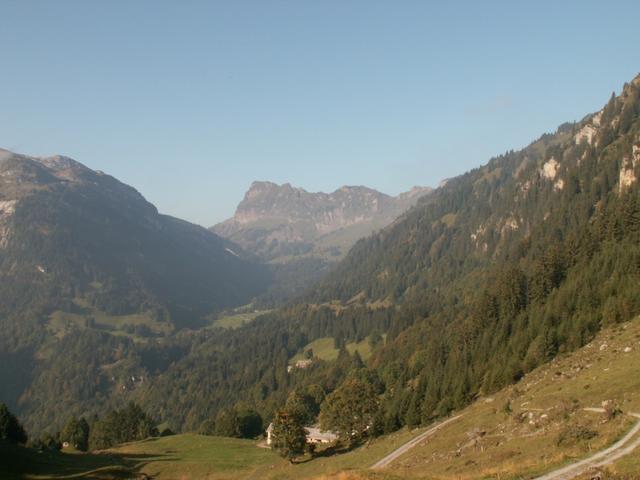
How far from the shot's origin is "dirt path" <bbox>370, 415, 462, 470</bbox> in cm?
6083

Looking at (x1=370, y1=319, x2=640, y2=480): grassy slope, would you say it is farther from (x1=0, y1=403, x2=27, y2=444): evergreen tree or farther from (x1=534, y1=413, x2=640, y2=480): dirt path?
(x1=0, y1=403, x2=27, y2=444): evergreen tree

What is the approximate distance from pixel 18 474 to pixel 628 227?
402 ft

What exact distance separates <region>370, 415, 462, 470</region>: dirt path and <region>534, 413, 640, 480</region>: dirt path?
3054 centimetres

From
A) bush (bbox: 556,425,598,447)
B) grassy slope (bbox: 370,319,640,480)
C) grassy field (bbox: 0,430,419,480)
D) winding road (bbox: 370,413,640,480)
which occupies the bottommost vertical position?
grassy field (bbox: 0,430,419,480)

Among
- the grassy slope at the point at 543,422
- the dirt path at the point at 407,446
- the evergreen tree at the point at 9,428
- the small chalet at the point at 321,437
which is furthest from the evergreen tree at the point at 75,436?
the grassy slope at the point at 543,422

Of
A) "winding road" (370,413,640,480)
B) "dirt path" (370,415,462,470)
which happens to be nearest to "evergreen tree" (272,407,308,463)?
"dirt path" (370,415,462,470)

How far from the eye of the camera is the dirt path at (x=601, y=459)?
Result: 28828mm

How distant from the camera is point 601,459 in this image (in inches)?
1239

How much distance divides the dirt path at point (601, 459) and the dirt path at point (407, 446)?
30539 mm

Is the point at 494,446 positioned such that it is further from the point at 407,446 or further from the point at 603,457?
the point at 407,446

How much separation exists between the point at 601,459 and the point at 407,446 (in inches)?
1480

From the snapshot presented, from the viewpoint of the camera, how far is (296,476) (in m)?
67.7

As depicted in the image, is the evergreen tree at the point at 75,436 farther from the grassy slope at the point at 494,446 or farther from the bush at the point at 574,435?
the bush at the point at 574,435

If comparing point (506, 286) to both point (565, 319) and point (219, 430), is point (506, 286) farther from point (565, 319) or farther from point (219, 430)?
point (219, 430)
